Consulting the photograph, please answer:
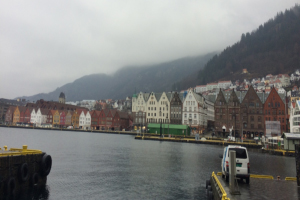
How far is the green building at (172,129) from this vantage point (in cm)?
11338

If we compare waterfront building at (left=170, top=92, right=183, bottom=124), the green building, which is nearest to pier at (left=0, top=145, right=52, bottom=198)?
the green building

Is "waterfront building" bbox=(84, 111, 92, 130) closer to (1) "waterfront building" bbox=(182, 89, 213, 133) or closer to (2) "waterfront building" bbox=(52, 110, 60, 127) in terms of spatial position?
(2) "waterfront building" bbox=(52, 110, 60, 127)

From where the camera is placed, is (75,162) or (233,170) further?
(75,162)

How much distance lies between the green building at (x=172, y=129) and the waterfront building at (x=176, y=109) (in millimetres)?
8046

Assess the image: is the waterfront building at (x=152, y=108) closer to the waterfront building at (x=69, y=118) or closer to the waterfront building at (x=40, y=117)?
the waterfront building at (x=69, y=118)

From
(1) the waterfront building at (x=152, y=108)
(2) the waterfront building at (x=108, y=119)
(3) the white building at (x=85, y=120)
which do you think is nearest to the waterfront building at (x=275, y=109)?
(1) the waterfront building at (x=152, y=108)

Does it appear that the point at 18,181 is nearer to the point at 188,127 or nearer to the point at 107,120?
the point at 188,127

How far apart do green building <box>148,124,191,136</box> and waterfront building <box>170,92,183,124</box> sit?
8046 millimetres

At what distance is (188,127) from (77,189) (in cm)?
9410

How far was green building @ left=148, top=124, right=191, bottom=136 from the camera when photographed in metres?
113

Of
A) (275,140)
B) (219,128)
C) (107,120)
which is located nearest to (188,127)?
(219,128)

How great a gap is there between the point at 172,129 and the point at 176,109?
46.7ft

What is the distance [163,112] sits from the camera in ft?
431

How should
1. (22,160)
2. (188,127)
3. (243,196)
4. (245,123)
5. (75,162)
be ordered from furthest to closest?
(188,127) → (245,123) → (75,162) → (22,160) → (243,196)
